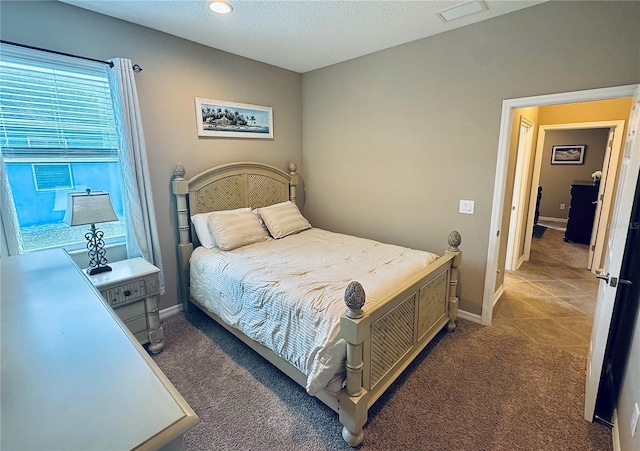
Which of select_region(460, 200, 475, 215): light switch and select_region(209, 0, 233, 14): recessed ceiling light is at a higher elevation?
select_region(209, 0, 233, 14): recessed ceiling light

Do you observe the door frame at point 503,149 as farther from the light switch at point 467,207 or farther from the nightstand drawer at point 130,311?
the nightstand drawer at point 130,311

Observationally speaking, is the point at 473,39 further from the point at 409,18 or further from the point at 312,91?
the point at 312,91

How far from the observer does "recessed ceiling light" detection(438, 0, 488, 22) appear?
7.41 feet

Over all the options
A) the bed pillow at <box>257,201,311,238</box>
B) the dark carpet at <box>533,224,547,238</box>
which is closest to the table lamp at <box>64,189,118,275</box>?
the bed pillow at <box>257,201,311,238</box>

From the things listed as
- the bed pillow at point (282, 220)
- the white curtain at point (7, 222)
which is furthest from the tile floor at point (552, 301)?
the white curtain at point (7, 222)

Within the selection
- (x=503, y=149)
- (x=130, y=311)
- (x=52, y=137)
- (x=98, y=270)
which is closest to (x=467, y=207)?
(x=503, y=149)

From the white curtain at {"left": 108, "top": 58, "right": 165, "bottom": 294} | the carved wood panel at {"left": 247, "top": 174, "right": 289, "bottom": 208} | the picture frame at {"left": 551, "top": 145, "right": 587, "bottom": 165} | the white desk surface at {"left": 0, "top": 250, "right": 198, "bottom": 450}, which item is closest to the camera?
the white desk surface at {"left": 0, "top": 250, "right": 198, "bottom": 450}

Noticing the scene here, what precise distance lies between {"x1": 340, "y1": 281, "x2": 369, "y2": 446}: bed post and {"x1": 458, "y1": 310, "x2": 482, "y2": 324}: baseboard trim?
1.78m

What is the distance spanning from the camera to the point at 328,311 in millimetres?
1775

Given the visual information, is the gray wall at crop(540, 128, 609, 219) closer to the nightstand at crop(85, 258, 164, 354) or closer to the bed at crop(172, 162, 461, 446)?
the bed at crop(172, 162, 461, 446)

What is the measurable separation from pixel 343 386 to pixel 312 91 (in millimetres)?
3450

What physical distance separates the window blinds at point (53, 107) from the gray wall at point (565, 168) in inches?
347

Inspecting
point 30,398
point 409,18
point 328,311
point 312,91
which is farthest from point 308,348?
point 312,91

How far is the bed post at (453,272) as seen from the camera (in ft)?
8.58
